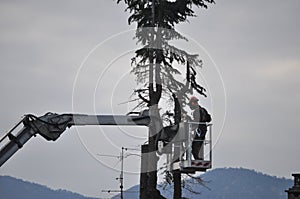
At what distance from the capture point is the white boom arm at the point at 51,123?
20312mm

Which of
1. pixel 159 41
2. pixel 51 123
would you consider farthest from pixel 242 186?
pixel 51 123

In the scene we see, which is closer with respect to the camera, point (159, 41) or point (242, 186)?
point (159, 41)

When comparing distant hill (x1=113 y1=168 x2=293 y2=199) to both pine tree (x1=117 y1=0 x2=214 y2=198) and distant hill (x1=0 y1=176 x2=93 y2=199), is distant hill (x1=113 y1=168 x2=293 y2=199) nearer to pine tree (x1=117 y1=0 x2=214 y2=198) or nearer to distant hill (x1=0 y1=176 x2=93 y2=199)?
distant hill (x1=0 y1=176 x2=93 y2=199)

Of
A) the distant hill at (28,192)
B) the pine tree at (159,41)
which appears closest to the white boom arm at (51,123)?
the pine tree at (159,41)

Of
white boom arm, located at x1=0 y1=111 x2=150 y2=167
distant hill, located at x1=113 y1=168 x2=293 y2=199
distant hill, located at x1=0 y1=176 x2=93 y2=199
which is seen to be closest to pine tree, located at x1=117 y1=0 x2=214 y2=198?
white boom arm, located at x1=0 y1=111 x2=150 y2=167

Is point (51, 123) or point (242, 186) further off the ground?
point (51, 123)

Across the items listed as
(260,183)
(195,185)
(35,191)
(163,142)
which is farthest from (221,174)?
(163,142)

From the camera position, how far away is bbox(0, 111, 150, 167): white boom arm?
20.3 metres

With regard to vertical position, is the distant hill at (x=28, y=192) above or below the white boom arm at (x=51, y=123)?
below

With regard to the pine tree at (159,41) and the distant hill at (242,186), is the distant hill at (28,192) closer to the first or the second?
the distant hill at (242,186)

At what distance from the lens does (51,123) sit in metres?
20.8

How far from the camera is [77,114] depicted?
69.7 ft

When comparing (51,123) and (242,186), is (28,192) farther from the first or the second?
(51,123)

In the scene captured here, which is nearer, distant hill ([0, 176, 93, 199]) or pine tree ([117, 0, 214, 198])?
pine tree ([117, 0, 214, 198])
